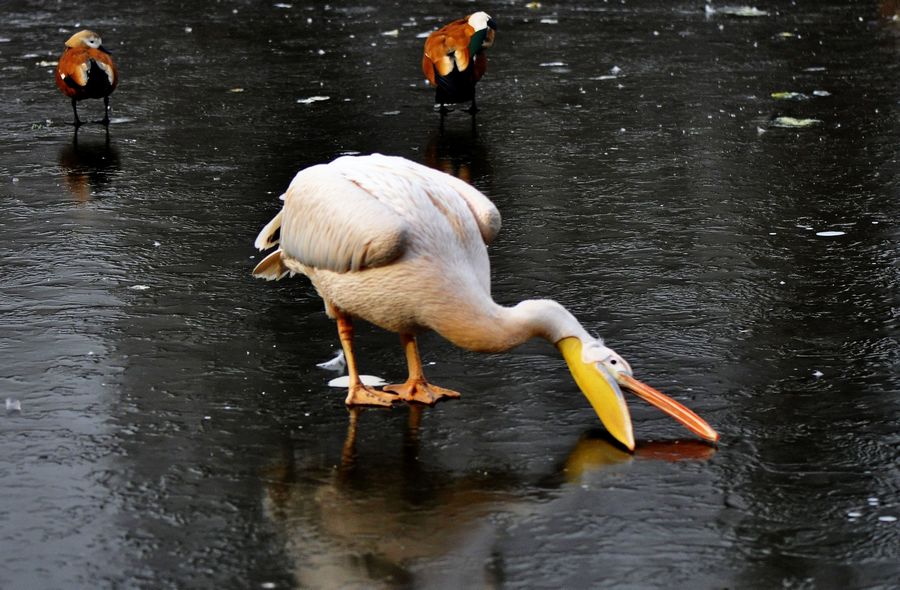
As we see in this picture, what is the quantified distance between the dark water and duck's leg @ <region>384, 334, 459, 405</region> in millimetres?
137

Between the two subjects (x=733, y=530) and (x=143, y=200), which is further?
(x=143, y=200)

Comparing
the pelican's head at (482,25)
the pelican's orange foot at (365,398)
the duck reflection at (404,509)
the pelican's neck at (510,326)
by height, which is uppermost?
the pelican's head at (482,25)

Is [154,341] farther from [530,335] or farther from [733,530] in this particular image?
[733,530]

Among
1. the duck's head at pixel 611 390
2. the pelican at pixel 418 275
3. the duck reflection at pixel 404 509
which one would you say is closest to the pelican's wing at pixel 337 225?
the pelican at pixel 418 275

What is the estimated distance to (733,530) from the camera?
4703 mm

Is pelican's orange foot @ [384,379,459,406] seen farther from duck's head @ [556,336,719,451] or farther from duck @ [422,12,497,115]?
duck @ [422,12,497,115]

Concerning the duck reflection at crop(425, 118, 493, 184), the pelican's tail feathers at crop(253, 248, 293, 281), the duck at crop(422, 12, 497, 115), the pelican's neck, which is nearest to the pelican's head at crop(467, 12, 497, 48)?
the duck at crop(422, 12, 497, 115)

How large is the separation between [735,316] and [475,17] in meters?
5.29

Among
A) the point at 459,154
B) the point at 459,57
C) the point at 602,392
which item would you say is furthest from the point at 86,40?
the point at 602,392

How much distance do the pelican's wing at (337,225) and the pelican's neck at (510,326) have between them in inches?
15.6

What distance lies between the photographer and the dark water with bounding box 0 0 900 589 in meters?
4.62

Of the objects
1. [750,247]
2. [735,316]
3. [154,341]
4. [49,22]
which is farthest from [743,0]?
[154,341]

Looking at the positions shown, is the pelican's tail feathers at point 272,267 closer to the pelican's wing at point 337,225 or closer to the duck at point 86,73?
the pelican's wing at point 337,225

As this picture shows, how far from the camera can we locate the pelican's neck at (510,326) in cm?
554
